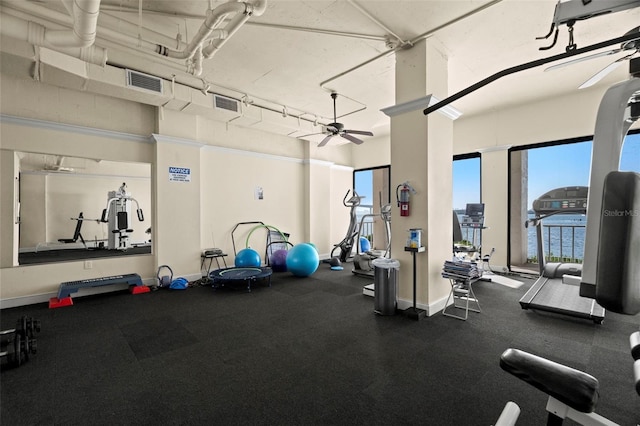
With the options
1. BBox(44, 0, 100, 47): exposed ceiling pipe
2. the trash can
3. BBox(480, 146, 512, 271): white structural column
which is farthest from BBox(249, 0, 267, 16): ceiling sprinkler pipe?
BBox(480, 146, 512, 271): white structural column

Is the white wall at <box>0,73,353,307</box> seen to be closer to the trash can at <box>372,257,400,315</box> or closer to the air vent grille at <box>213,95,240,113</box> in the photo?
the air vent grille at <box>213,95,240,113</box>

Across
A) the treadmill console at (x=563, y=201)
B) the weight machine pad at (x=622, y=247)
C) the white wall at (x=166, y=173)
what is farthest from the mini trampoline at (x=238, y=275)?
the weight machine pad at (x=622, y=247)

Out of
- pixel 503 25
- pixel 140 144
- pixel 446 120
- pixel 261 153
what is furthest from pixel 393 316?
pixel 140 144

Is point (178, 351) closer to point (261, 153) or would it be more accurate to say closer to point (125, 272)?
point (125, 272)

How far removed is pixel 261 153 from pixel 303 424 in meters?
5.71

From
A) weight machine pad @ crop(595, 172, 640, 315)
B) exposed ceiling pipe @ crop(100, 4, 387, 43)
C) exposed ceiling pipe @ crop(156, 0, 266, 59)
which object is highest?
exposed ceiling pipe @ crop(100, 4, 387, 43)

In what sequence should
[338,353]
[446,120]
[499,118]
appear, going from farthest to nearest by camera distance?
[499,118] < [446,120] < [338,353]

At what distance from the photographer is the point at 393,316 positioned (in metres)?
3.68

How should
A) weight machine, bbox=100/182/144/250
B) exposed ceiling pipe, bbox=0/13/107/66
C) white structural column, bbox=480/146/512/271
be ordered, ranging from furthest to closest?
weight machine, bbox=100/182/144/250 → white structural column, bbox=480/146/512/271 → exposed ceiling pipe, bbox=0/13/107/66

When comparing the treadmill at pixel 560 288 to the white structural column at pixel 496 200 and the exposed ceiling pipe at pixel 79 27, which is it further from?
the exposed ceiling pipe at pixel 79 27

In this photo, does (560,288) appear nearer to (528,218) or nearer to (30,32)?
(528,218)

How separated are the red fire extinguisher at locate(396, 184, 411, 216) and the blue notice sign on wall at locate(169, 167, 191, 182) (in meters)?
3.88

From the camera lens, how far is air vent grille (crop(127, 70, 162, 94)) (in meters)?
4.12

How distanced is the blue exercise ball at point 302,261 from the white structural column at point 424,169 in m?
2.21
